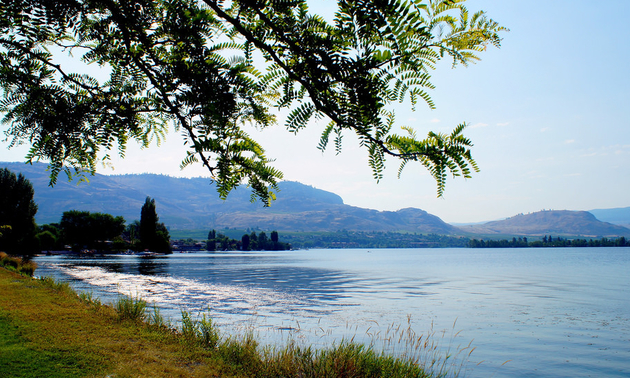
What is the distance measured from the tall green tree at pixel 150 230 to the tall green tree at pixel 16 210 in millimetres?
39260

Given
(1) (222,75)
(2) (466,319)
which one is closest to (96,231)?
(2) (466,319)

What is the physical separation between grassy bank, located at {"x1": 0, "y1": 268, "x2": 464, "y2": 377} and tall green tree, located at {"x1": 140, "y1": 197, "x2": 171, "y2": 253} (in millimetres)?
117873

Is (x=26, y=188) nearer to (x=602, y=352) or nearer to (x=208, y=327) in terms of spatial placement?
(x=208, y=327)

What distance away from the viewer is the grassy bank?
8133 millimetres

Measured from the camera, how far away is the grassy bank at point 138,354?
813cm

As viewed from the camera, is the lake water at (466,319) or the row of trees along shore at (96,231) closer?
the lake water at (466,319)

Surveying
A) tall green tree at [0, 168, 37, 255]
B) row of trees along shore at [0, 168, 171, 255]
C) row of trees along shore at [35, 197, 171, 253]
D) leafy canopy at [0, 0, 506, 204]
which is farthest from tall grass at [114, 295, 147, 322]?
row of trees along shore at [35, 197, 171, 253]

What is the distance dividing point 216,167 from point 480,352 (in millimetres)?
21785

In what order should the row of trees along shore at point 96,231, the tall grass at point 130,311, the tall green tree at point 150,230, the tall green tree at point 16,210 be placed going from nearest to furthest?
the tall grass at point 130,311
the tall green tree at point 16,210
the tall green tree at point 150,230
the row of trees along shore at point 96,231

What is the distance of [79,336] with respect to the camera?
10.6 metres

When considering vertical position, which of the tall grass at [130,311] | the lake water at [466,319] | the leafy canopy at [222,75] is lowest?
the lake water at [466,319]

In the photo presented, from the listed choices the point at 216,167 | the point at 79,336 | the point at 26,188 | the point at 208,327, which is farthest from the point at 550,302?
the point at 26,188

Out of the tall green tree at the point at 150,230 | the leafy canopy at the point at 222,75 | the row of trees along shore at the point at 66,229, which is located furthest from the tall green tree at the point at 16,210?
the leafy canopy at the point at 222,75

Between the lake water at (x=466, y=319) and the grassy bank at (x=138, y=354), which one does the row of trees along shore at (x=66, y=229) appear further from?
the grassy bank at (x=138, y=354)
